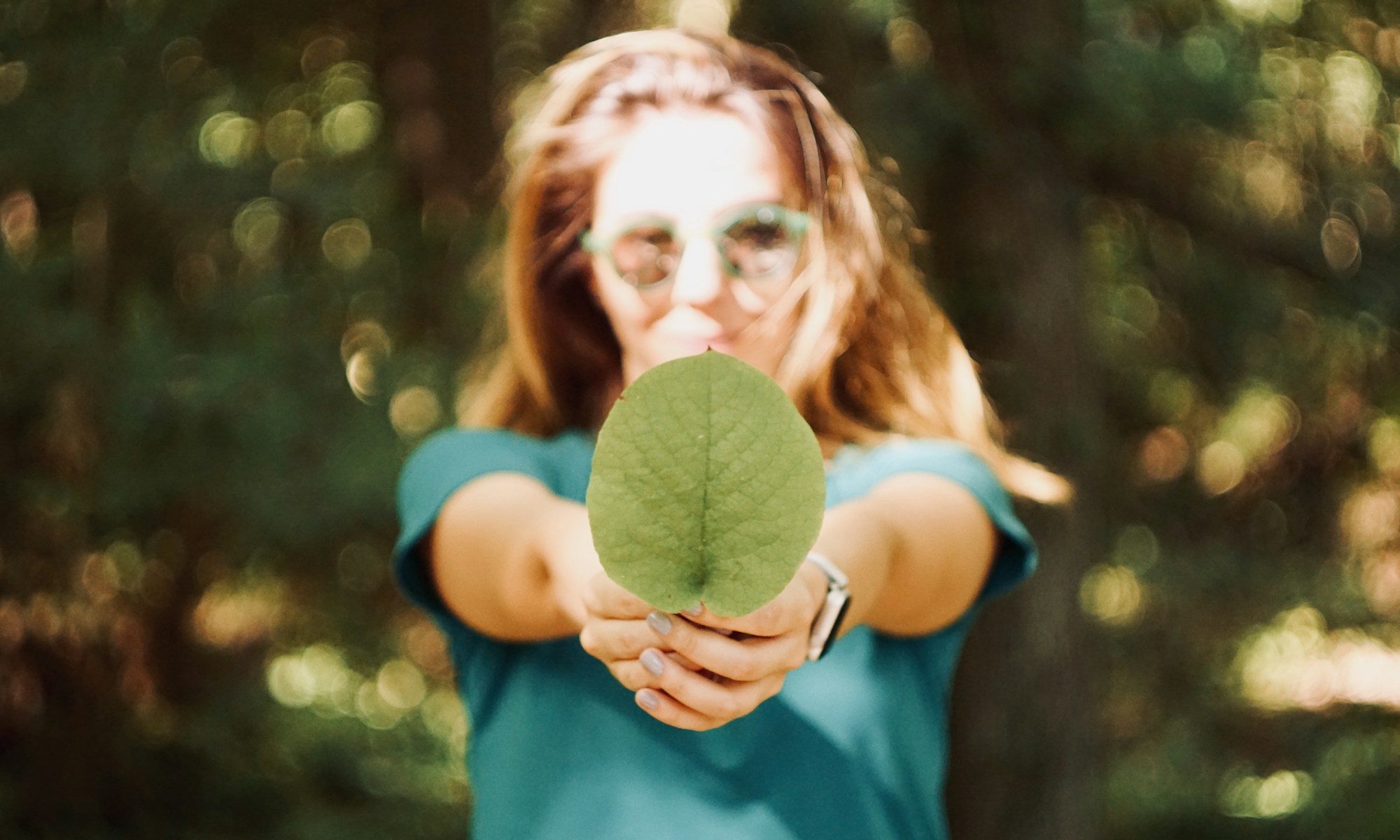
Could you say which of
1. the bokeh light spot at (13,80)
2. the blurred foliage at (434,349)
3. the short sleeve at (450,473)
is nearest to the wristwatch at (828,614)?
the short sleeve at (450,473)

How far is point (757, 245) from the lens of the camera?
45.1 inches

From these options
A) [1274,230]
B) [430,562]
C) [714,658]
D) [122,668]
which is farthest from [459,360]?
[714,658]

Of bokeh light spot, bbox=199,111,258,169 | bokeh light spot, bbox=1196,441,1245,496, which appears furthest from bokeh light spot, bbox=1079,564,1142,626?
bokeh light spot, bbox=199,111,258,169

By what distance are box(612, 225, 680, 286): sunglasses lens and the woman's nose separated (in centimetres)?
2

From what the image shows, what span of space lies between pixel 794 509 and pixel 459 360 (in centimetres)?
239

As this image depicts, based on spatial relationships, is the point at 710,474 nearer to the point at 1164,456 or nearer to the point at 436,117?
the point at 436,117

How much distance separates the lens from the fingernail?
760mm

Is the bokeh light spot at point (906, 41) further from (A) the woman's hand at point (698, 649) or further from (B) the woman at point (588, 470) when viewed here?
(A) the woman's hand at point (698, 649)

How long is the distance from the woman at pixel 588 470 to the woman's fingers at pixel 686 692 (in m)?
0.15

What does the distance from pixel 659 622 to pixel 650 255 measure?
1.62 feet

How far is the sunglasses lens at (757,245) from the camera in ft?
3.72

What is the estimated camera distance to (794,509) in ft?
2.18

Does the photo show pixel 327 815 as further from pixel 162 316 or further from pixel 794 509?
pixel 794 509

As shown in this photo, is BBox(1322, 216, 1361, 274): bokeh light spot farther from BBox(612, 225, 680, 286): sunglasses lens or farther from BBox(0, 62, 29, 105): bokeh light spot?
BBox(0, 62, 29, 105): bokeh light spot
